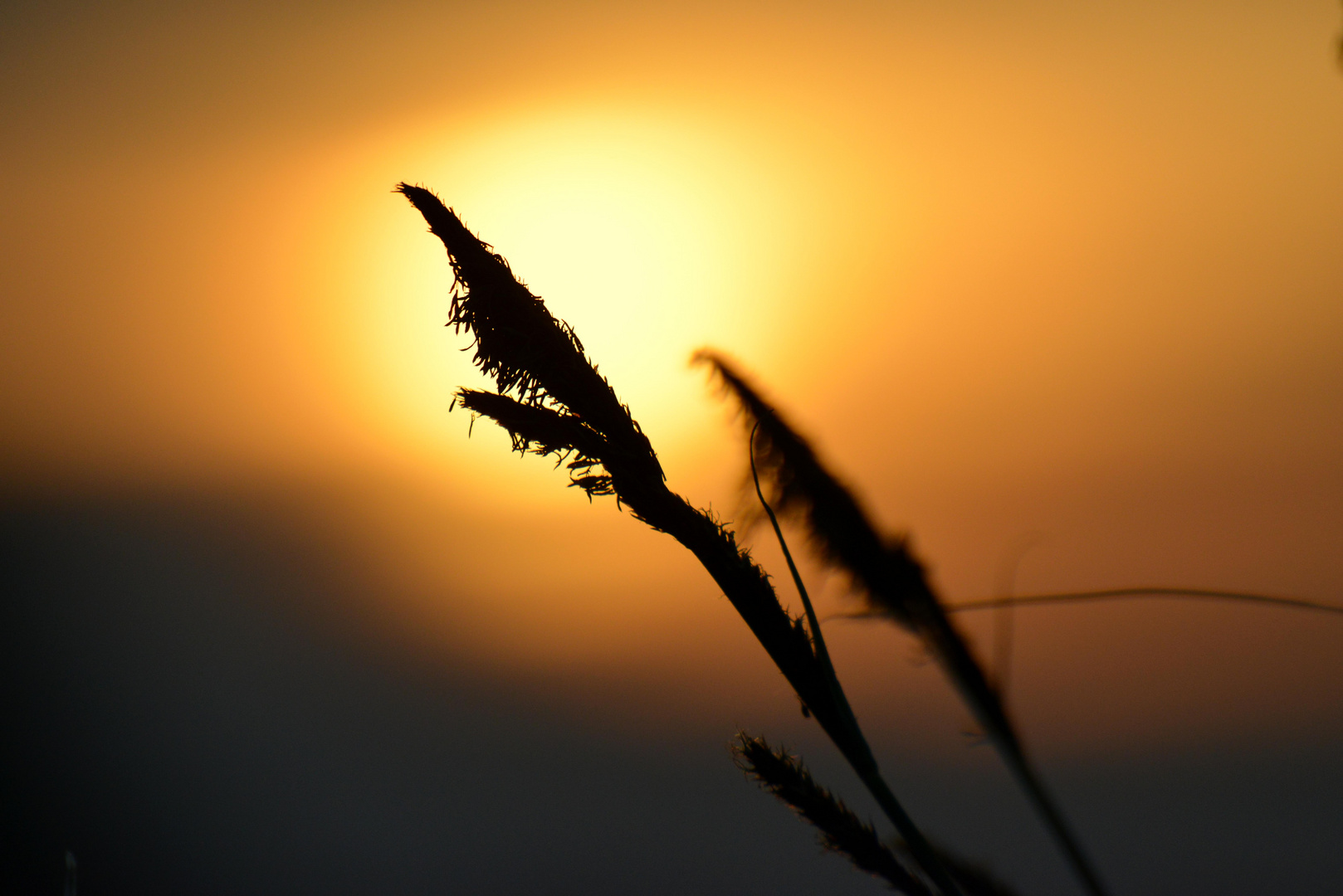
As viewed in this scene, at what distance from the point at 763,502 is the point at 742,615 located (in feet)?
0.29

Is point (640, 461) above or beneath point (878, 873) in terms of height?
above

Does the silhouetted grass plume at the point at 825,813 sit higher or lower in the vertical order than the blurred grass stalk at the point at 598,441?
lower

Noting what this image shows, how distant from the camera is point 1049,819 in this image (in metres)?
0.34

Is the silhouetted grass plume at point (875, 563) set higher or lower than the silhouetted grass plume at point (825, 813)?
higher

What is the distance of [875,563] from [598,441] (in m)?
0.19

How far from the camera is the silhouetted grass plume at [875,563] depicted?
0.35 meters

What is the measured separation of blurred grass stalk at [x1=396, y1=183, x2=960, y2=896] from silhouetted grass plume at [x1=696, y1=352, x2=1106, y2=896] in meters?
0.06

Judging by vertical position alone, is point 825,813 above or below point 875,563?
below

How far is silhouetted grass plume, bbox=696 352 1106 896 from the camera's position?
0.35 m

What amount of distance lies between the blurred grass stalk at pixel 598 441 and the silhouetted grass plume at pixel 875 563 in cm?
6

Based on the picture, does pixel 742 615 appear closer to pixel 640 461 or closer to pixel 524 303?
pixel 640 461

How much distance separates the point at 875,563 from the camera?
420 millimetres

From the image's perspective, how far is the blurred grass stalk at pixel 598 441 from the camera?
35 cm

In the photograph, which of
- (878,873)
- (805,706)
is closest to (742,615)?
(805,706)
